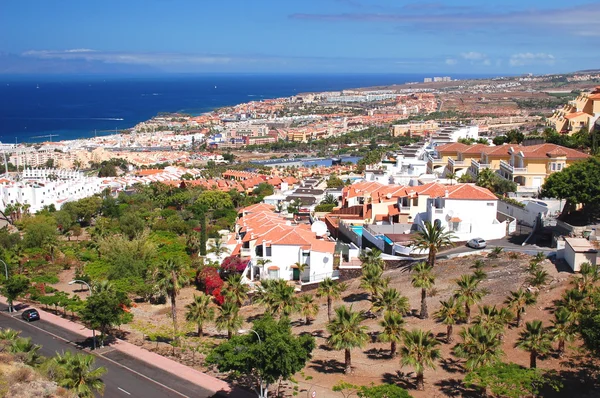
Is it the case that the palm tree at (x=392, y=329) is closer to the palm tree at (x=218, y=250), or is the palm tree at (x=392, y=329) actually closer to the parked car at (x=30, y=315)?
the parked car at (x=30, y=315)

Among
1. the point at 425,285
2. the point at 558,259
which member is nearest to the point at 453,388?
the point at 425,285

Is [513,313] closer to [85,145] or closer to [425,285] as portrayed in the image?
[425,285]

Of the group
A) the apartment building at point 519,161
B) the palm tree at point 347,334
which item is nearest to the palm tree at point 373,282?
the palm tree at point 347,334

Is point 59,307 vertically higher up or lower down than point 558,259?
lower down

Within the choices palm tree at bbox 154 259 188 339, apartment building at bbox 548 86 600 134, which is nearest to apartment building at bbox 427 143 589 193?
apartment building at bbox 548 86 600 134

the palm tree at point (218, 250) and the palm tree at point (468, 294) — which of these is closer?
the palm tree at point (468, 294)

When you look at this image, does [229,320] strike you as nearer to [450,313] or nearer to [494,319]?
[450,313]

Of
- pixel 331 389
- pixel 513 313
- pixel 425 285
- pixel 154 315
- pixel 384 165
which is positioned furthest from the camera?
pixel 384 165
